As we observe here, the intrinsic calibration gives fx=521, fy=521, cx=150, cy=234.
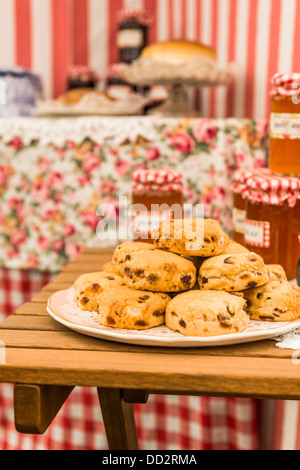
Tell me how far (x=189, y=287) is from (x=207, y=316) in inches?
3.2

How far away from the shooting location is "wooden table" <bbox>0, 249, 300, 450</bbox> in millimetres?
574

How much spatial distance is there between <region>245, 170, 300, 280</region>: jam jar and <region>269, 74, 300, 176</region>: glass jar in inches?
1.8

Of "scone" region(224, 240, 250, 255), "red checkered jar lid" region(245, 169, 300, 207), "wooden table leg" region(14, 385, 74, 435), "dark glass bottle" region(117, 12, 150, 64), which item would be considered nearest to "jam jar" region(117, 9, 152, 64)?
"dark glass bottle" region(117, 12, 150, 64)

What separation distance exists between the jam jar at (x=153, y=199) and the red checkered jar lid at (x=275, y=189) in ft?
0.49

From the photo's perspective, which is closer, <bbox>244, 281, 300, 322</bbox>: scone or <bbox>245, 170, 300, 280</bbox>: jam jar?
<bbox>244, 281, 300, 322</bbox>: scone

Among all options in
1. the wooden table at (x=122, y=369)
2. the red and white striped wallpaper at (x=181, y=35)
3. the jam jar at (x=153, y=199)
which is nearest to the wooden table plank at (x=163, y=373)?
the wooden table at (x=122, y=369)

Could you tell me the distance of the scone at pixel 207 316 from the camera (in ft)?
2.06

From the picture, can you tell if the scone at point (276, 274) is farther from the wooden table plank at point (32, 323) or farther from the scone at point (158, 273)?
the wooden table plank at point (32, 323)

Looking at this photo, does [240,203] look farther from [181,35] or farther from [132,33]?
[181,35]

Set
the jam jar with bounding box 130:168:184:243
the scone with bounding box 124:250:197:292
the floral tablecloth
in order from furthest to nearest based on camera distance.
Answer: the floral tablecloth → the jam jar with bounding box 130:168:184:243 → the scone with bounding box 124:250:197:292

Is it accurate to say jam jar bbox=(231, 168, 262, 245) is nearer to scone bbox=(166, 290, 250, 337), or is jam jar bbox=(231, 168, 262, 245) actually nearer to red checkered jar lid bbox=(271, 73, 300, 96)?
red checkered jar lid bbox=(271, 73, 300, 96)

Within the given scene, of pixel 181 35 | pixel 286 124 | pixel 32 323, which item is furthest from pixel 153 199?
pixel 181 35

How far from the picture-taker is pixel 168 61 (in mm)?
1433

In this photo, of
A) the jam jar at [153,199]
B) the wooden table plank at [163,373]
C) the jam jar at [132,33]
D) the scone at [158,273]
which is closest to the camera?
the wooden table plank at [163,373]
